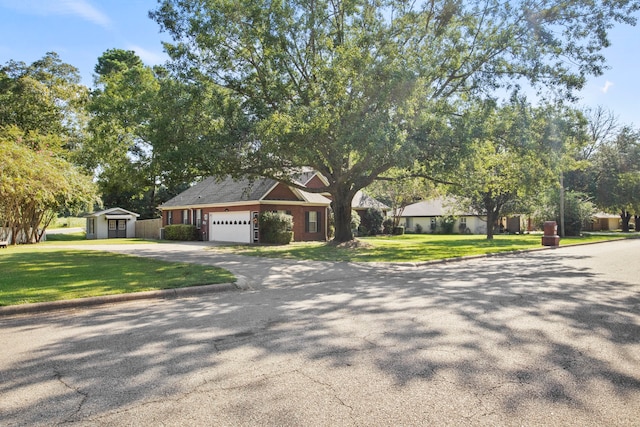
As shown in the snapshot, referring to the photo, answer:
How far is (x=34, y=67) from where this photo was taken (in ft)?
106

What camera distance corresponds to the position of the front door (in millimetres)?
40344

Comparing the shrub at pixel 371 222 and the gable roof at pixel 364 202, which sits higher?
the gable roof at pixel 364 202

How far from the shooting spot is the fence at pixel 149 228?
38925mm

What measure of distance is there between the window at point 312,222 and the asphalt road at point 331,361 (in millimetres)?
21736

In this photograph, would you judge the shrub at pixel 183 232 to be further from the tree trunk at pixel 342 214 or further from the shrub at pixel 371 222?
the shrub at pixel 371 222

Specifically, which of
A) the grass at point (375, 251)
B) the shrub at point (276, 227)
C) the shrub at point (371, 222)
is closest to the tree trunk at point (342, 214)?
the grass at point (375, 251)

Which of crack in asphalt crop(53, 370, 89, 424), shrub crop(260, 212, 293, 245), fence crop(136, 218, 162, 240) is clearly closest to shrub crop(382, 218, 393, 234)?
shrub crop(260, 212, 293, 245)

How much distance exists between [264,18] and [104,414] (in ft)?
56.6

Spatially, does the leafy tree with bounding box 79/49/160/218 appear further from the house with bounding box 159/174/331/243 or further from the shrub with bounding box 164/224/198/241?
the shrub with bounding box 164/224/198/241

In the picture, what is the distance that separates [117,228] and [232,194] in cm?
1700

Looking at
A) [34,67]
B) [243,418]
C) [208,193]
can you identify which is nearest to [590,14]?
[243,418]

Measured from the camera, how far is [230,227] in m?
30.1

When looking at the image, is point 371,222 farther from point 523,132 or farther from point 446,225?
point 523,132

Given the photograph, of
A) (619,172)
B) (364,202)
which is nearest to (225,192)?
(364,202)
